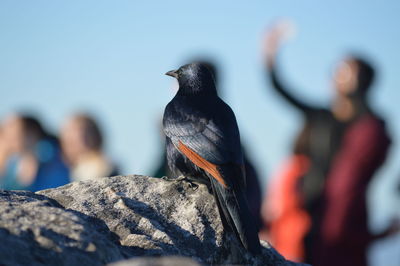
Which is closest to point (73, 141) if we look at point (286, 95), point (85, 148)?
point (85, 148)

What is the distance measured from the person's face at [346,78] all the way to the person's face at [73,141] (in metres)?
2.55

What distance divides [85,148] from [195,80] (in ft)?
7.56

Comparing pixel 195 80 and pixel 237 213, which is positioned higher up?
pixel 195 80

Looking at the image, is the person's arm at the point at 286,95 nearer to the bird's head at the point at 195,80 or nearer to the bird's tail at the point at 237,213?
the bird's head at the point at 195,80

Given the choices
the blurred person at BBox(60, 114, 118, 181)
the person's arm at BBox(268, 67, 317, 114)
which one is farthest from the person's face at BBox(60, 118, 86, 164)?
the person's arm at BBox(268, 67, 317, 114)

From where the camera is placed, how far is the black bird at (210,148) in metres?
4.48

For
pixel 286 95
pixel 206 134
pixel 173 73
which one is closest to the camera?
pixel 206 134

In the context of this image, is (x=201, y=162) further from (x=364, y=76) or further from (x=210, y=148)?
Answer: (x=364, y=76)

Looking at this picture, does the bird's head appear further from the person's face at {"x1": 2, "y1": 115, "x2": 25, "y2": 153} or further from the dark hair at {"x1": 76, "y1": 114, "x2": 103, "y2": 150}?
the person's face at {"x1": 2, "y1": 115, "x2": 25, "y2": 153}

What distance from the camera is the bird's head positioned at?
556cm

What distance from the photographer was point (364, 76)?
22.0 ft

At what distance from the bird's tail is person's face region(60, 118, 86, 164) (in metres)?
3.14

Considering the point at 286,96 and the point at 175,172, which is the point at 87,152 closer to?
the point at 286,96

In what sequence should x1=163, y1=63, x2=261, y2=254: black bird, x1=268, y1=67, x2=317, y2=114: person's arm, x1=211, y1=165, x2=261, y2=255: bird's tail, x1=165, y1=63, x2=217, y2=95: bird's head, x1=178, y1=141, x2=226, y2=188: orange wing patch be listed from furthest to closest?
x1=268, y1=67, x2=317, y2=114: person's arm, x1=165, y1=63, x2=217, y2=95: bird's head, x1=178, y1=141, x2=226, y2=188: orange wing patch, x1=163, y1=63, x2=261, y2=254: black bird, x1=211, y1=165, x2=261, y2=255: bird's tail
